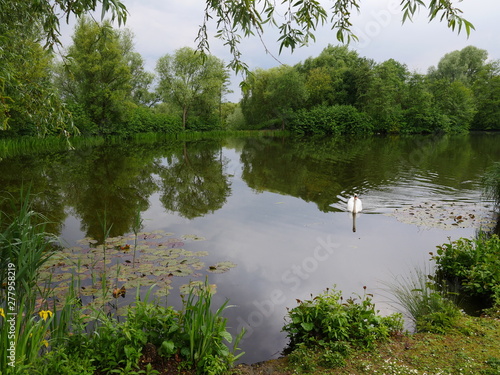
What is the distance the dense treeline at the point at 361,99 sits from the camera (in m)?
51.3

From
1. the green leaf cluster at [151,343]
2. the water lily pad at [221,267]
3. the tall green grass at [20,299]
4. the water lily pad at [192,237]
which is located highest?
the tall green grass at [20,299]

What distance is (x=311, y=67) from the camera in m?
57.4

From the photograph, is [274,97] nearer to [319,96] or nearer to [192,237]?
[319,96]

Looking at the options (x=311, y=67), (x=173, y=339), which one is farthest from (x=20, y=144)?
(x=311, y=67)

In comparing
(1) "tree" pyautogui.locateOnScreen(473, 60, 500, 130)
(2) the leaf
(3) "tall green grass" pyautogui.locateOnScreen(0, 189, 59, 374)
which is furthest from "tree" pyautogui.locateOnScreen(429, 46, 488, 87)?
(3) "tall green grass" pyautogui.locateOnScreen(0, 189, 59, 374)

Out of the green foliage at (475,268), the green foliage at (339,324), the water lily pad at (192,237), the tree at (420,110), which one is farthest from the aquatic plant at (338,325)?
the tree at (420,110)

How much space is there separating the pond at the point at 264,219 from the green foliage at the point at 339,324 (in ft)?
1.89

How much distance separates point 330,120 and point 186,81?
21.0 metres

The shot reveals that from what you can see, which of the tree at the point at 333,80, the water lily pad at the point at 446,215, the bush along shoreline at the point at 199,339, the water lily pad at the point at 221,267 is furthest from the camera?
the tree at the point at 333,80

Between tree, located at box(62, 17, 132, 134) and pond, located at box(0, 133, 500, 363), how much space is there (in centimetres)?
1650

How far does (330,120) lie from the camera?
2050 inches

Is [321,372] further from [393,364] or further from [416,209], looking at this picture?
[416,209]

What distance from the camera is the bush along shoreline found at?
2.91 metres

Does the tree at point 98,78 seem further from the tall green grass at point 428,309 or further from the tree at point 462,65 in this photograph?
the tree at point 462,65
